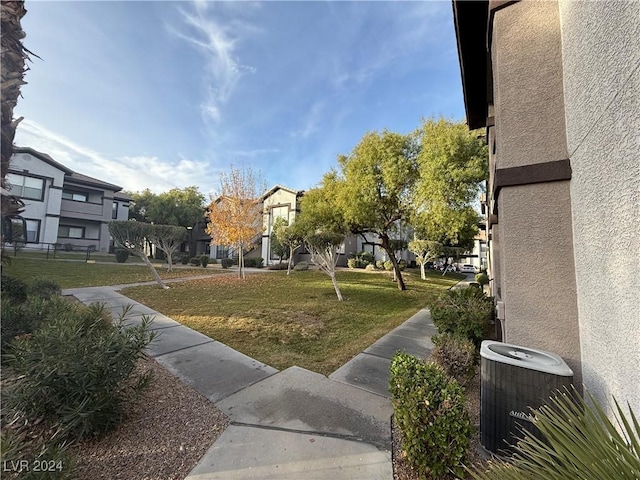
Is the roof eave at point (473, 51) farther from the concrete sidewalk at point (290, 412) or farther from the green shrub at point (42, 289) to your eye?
the green shrub at point (42, 289)

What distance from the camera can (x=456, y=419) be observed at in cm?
210

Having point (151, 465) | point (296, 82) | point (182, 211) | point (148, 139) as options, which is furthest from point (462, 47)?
point (182, 211)

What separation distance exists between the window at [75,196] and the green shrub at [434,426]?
36.0m

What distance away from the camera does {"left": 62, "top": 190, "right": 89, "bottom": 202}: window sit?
26.6 m

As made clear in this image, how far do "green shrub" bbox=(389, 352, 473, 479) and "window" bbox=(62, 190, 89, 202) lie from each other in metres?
36.0

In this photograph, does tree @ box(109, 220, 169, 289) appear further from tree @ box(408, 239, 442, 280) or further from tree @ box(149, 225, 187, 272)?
tree @ box(408, 239, 442, 280)

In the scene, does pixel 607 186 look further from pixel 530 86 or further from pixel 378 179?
pixel 378 179

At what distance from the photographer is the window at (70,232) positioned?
26.5 metres

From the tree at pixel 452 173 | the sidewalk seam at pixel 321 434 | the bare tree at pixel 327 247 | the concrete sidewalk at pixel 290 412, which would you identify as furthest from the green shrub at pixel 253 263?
the sidewalk seam at pixel 321 434

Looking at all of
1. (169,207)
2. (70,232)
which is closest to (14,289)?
(169,207)

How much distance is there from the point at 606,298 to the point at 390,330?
500 cm

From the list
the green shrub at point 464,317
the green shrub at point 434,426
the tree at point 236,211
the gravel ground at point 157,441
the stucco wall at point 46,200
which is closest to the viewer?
the green shrub at point 434,426

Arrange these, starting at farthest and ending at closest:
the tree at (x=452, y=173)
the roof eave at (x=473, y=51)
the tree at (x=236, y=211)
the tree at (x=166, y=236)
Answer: the tree at (x=236, y=211) < the tree at (x=166, y=236) < the tree at (x=452, y=173) < the roof eave at (x=473, y=51)

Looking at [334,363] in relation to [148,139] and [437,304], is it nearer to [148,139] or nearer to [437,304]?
Answer: [437,304]
